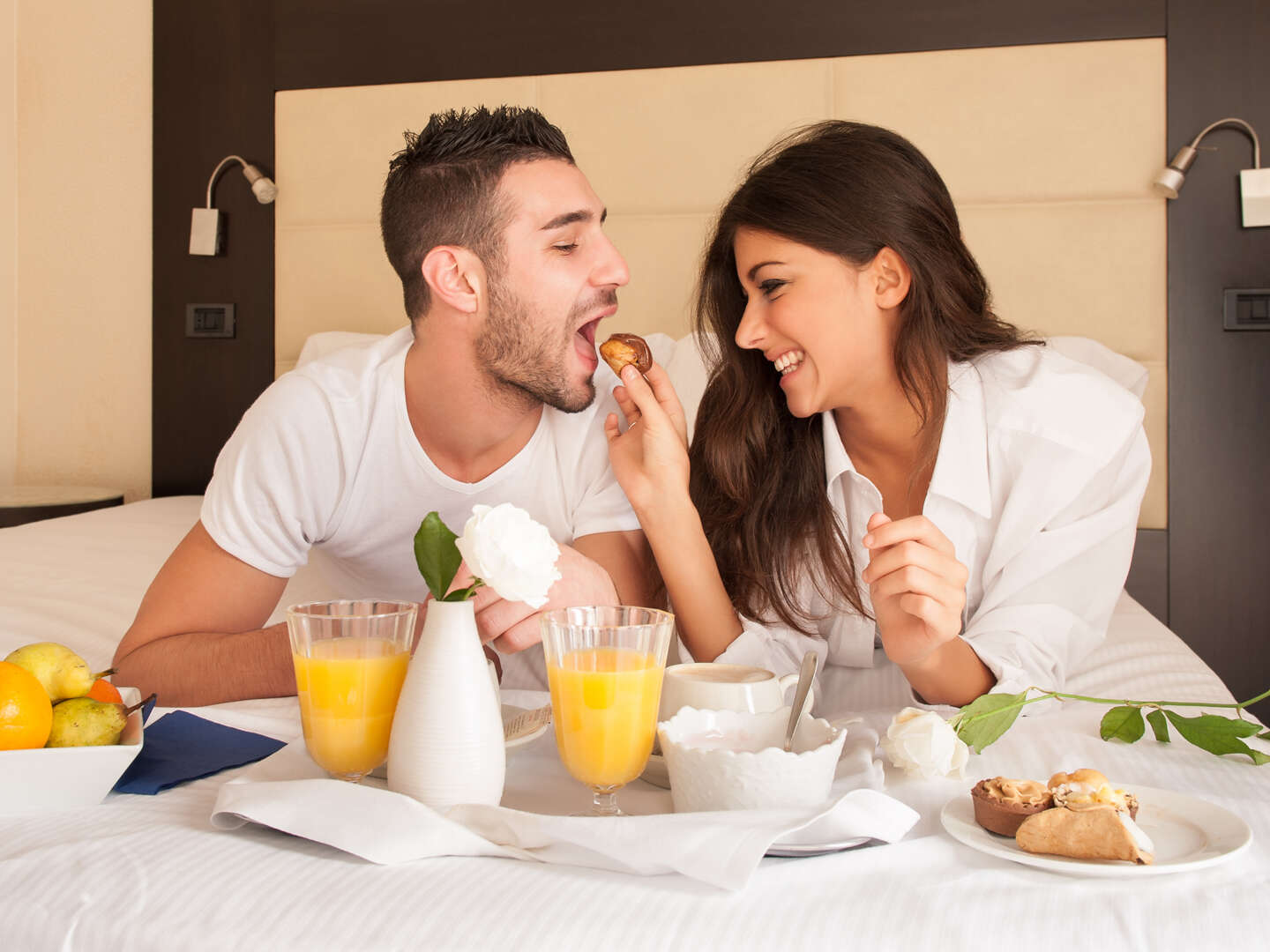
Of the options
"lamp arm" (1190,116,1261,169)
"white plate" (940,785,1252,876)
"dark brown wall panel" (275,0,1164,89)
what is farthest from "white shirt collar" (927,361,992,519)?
"dark brown wall panel" (275,0,1164,89)

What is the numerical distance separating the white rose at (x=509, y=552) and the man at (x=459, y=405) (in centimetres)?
77

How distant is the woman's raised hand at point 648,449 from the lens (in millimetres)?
1517

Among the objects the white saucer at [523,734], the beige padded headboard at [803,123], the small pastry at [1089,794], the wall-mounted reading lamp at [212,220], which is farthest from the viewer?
the wall-mounted reading lamp at [212,220]

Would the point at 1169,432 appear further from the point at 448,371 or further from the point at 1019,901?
the point at 1019,901

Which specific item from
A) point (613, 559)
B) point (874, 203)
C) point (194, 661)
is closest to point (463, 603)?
point (194, 661)

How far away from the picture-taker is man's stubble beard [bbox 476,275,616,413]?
1.64 metres

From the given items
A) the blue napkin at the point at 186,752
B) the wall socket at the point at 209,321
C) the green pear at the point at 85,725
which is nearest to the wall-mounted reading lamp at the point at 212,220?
the wall socket at the point at 209,321

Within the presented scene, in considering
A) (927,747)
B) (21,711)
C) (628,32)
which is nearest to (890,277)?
(927,747)

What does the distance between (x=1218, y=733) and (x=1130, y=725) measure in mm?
78

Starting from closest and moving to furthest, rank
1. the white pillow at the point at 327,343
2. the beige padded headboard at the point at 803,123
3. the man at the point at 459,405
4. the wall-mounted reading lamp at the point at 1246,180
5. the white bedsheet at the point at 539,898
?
the white bedsheet at the point at 539,898, the man at the point at 459,405, the wall-mounted reading lamp at the point at 1246,180, the beige padded headboard at the point at 803,123, the white pillow at the point at 327,343

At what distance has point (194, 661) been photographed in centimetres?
131

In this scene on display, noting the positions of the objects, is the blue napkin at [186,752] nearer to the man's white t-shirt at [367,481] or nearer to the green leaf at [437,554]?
the green leaf at [437,554]

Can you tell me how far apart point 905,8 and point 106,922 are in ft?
8.48

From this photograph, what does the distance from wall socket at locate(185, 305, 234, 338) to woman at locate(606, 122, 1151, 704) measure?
67.1 inches
